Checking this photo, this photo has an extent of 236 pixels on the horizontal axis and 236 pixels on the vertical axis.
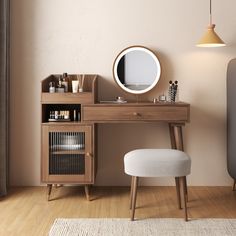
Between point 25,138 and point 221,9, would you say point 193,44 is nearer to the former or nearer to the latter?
point 221,9

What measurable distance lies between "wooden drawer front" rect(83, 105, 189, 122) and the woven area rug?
0.79 meters

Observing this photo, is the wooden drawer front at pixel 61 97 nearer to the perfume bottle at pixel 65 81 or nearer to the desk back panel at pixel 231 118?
the perfume bottle at pixel 65 81

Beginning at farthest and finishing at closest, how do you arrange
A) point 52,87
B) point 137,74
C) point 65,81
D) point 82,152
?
point 137,74, point 65,81, point 52,87, point 82,152

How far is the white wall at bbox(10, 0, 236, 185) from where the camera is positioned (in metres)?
3.60

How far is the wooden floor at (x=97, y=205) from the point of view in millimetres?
2773

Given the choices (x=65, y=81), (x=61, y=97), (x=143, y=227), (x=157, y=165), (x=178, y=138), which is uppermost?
(x=65, y=81)

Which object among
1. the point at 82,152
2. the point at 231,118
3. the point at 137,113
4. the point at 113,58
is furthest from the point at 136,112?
the point at 231,118

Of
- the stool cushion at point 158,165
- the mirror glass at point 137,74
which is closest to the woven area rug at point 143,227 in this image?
the stool cushion at point 158,165

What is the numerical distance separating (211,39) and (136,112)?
32.7 inches

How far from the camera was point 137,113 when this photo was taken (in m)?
3.20

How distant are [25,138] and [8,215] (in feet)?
3.06

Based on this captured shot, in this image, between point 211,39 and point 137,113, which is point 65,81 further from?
point 211,39

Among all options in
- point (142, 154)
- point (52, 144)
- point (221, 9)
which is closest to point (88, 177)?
point (52, 144)

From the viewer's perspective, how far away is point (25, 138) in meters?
3.67
